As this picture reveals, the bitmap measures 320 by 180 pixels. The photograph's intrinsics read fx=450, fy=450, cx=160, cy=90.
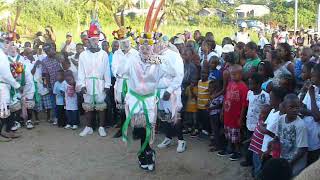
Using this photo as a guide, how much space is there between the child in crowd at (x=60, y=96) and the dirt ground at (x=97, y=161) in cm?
70

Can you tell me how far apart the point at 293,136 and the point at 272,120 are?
33 centimetres

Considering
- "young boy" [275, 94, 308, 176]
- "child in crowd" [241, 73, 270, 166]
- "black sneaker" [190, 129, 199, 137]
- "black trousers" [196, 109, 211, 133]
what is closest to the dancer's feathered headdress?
"child in crowd" [241, 73, 270, 166]

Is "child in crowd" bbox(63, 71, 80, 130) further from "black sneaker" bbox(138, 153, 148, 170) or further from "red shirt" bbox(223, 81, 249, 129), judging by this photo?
"red shirt" bbox(223, 81, 249, 129)

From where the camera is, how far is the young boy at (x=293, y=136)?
181 inches

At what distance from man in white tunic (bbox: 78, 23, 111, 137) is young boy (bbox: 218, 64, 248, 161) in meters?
2.59

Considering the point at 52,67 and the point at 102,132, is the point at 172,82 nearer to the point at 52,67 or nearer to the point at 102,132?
the point at 102,132

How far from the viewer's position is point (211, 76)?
7.21m

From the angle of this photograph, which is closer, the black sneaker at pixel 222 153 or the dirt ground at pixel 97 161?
the dirt ground at pixel 97 161

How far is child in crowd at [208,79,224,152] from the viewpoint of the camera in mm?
6957

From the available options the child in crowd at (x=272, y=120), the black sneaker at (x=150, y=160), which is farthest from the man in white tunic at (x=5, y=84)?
the child in crowd at (x=272, y=120)

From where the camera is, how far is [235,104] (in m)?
6.31

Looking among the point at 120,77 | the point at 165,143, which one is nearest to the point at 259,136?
the point at 165,143

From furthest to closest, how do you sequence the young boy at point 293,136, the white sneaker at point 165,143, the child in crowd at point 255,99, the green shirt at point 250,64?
the white sneaker at point 165,143, the green shirt at point 250,64, the child in crowd at point 255,99, the young boy at point 293,136

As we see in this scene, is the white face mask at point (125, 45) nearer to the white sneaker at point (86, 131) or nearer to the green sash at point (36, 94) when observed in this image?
the white sneaker at point (86, 131)
